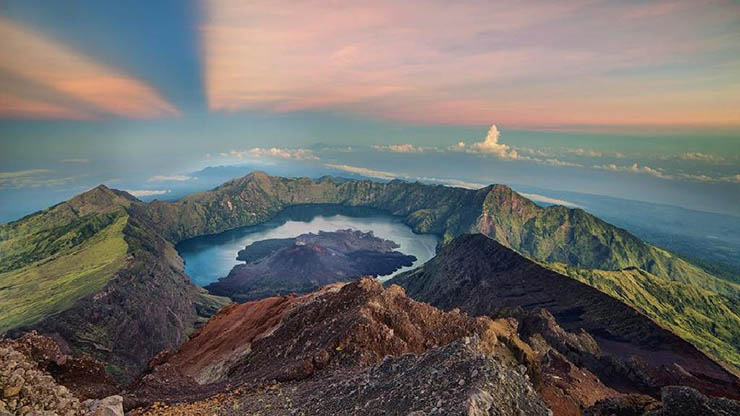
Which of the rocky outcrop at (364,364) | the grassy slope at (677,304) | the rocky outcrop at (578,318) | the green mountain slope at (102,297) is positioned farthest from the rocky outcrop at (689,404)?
the green mountain slope at (102,297)

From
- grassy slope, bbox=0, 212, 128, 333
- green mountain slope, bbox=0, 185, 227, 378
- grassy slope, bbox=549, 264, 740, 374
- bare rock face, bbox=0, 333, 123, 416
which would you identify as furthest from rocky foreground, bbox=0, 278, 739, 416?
grassy slope, bbox=0, 212, 128, 333

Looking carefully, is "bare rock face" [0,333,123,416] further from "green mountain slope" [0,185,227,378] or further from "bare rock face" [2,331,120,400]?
"green mountain slope" [0,185,227,378]

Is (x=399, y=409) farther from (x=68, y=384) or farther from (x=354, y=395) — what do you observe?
(x=68, y=384)

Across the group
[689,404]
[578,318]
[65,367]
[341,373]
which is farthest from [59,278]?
[689,404]

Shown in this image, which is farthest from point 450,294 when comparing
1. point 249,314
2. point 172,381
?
point 172,381

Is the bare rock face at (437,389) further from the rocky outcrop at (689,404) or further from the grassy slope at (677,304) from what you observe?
the grassy slope at (677,304)

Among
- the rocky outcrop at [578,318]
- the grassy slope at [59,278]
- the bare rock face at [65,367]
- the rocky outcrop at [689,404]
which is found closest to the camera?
the rocky outcrop at [689,404]
